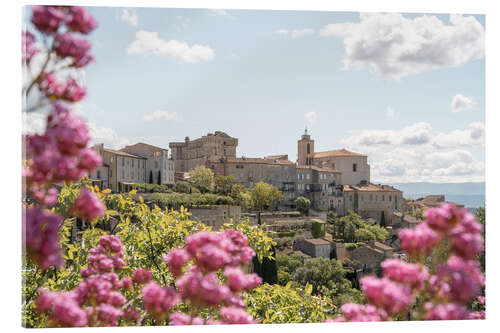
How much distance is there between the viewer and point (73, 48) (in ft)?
4.59

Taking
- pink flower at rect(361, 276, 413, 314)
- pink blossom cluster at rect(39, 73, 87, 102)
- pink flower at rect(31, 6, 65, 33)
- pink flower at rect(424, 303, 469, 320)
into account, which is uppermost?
pink flower at rect(31, 6, 65, 33)

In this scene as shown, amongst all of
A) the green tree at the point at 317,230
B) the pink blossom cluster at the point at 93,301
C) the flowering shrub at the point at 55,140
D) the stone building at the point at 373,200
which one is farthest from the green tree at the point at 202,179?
the flowering shrub at the point at 55,140

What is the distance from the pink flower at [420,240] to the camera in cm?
124

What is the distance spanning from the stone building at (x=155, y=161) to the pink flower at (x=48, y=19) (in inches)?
118

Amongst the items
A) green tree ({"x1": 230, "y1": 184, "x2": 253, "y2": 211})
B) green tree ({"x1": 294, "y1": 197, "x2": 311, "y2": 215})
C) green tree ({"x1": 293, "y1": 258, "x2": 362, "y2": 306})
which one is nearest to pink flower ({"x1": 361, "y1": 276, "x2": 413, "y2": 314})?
green tree ({"x1": 293, "y1": 258, "x2": 362, "y2": 306})

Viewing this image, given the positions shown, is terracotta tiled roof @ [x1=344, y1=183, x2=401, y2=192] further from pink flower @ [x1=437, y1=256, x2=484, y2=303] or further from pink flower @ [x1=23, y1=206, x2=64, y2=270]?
pink flower @ [x1=23, y1=206, x2=64, y2=270]

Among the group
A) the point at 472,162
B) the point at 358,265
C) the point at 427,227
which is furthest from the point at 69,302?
the point at 358,265

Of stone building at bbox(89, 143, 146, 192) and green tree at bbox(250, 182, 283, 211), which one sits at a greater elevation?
stone building at bbox(89, 143, 146, 192)

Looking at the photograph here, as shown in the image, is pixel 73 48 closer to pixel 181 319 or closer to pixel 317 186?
pixel 181 319

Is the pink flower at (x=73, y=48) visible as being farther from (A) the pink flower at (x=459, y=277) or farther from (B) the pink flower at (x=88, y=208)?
(A) the pink flower at (x=459, y=277)

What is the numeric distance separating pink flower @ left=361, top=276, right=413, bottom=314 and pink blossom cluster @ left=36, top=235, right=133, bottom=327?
2.96ft

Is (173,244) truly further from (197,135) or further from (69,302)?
(197,135)

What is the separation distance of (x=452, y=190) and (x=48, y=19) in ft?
13.1

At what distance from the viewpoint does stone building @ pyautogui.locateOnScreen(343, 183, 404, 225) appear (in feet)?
18.0
